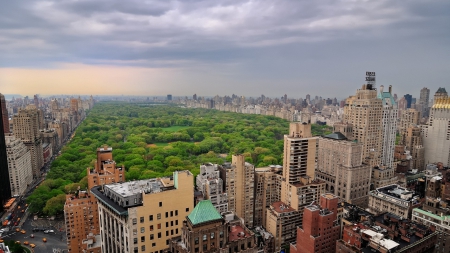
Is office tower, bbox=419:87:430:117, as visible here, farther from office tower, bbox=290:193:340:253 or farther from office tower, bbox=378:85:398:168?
office tower, bbox=290:193:340:253

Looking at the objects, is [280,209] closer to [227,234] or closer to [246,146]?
[227,234]

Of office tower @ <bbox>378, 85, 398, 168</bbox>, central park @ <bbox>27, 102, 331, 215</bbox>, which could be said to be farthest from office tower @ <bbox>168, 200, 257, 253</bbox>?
office tower @ <bbox>378, 85, 398, 168</bbox>

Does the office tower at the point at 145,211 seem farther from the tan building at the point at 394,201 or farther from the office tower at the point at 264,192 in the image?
the tan building at the point at 394,201

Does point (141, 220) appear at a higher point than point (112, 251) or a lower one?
higher

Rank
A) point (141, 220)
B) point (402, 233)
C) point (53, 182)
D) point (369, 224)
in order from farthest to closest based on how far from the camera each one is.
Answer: point (53, 182) → point (369, 224) → point (402, 233) → point (141, 220)

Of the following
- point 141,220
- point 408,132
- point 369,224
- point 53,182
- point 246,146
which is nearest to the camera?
point 141,220

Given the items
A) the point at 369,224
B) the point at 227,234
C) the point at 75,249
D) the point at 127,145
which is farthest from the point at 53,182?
the point at 369,224

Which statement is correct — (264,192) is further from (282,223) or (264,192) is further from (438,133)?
(438,133)

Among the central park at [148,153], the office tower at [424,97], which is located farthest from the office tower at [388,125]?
the office tower at [424,97]
